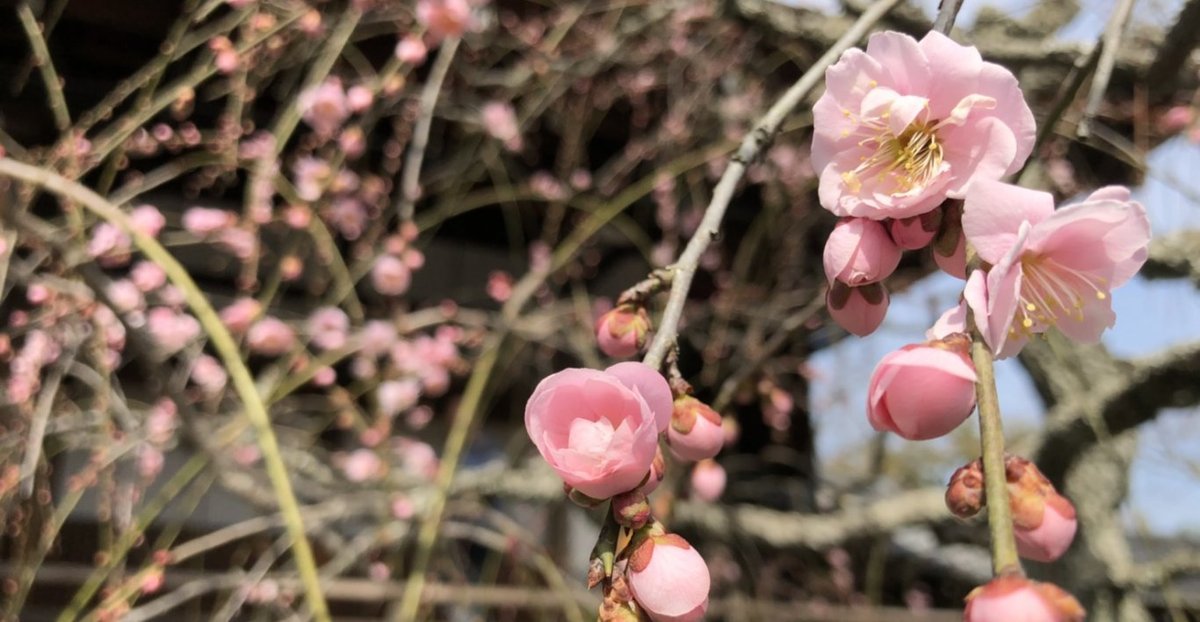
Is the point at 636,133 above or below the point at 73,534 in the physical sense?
above

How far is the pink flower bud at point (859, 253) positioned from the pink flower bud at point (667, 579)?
14 cm

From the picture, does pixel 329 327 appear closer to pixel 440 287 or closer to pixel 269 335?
pixel 269 335

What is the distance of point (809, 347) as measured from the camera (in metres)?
2.77

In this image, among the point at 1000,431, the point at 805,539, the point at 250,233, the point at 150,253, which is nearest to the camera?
the point at 1000,431

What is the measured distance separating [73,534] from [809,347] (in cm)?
213

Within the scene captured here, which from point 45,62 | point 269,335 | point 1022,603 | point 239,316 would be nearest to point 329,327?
point 269,335

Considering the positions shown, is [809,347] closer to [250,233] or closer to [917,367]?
[250,233]

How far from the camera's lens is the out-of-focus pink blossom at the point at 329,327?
5.96 ft

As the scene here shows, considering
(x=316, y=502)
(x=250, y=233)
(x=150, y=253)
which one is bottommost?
(x=316, y=502)

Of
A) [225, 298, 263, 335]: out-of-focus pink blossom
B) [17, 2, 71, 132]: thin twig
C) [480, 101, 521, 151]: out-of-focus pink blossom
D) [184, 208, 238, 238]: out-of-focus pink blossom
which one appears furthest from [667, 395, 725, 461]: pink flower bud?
[480, 101, 521, 151]: out-of-focus pink blossom

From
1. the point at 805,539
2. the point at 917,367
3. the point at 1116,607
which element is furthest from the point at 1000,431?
the point at 805,539

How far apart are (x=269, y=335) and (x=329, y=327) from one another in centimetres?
12

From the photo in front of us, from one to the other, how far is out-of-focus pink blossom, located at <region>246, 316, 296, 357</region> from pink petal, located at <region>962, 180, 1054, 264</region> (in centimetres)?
159

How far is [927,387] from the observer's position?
1.12ft
